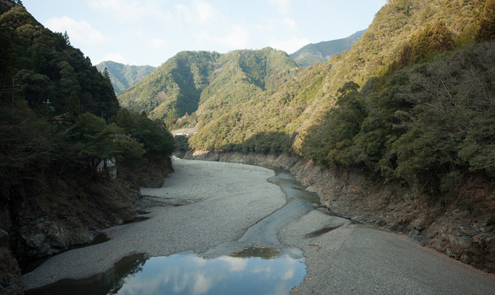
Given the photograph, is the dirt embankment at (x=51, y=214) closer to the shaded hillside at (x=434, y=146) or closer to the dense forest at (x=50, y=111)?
the dense forest at (x=50, y=111)

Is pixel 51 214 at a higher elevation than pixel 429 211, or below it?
higher

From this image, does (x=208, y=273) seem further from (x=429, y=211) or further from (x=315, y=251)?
(x=429, y=211)

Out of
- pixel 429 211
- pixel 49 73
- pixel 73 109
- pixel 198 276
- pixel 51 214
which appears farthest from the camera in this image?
pixel 49 73

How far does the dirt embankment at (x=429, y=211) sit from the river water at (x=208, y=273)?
8888mm

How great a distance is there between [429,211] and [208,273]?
53.2ft

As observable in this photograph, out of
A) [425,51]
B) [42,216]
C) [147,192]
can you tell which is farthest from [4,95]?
[425,51]

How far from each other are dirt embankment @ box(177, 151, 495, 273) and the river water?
8888mm

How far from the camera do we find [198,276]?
14461mm

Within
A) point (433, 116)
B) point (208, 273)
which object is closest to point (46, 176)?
point (208, 273)

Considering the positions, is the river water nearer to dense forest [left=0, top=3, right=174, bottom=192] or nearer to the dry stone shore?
the dry stone shore

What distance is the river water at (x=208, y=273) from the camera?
1299 centimetres

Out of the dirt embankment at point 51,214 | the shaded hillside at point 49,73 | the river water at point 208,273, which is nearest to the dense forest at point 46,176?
the dirt embankment at point 51,214

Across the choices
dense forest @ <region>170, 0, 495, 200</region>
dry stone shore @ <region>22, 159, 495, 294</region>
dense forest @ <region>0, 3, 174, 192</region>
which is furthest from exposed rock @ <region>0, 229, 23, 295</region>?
dense forest @ <region>170, 0, 495, 200</region>

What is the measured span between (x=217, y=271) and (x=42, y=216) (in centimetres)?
1186
